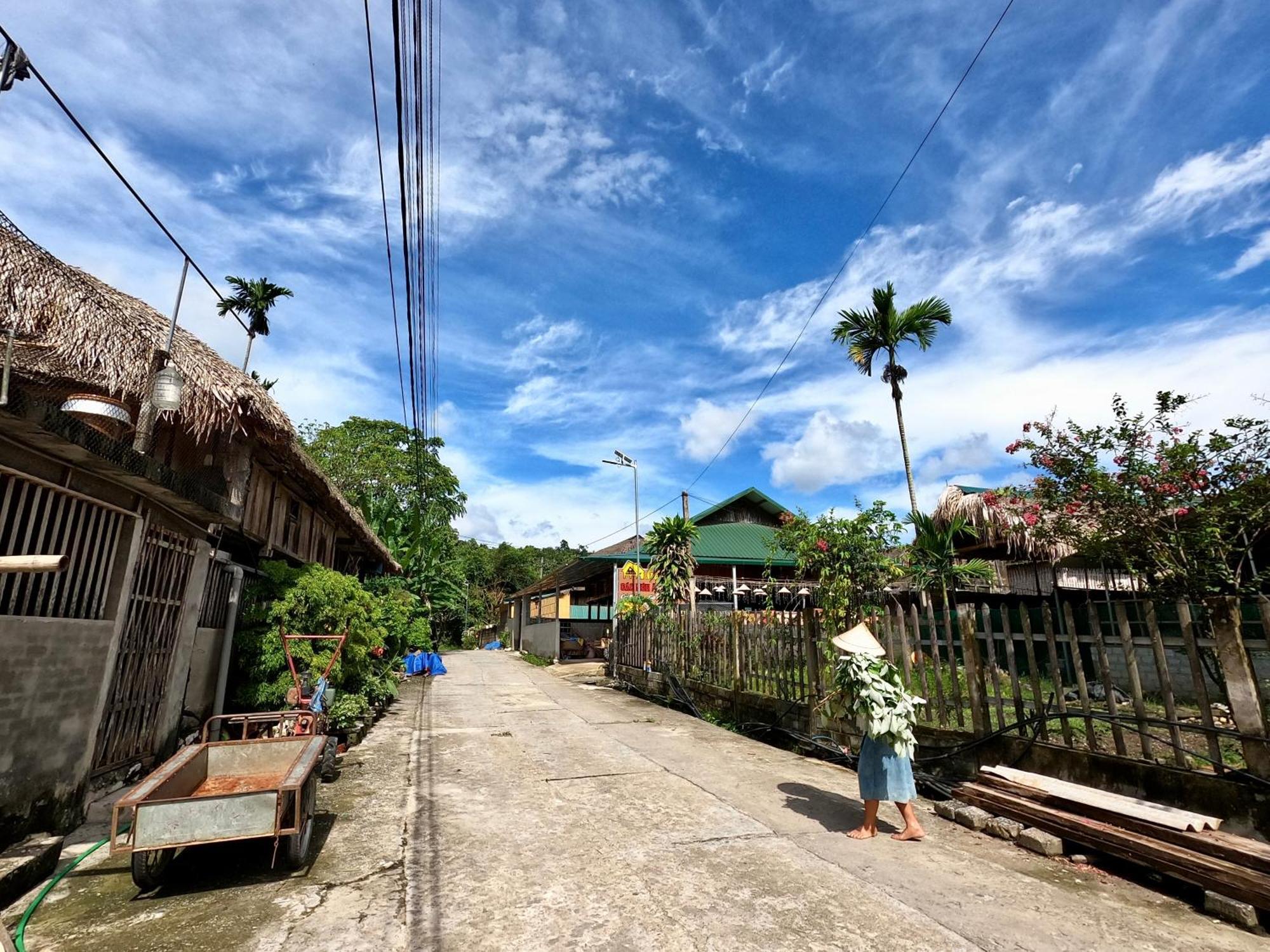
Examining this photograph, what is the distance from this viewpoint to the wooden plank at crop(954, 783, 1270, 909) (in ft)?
10.7

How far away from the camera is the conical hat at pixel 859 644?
4906 mm

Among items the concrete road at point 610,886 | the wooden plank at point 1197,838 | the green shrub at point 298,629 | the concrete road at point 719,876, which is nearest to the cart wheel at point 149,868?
the concrete road at point 610,886

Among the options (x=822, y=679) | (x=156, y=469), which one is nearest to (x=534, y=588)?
(x=822, y=679)

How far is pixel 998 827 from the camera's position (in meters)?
4.62

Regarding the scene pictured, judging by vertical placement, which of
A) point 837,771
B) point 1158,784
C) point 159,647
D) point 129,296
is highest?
point 129,296

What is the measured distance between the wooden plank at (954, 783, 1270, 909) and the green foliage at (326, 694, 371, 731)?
691cm

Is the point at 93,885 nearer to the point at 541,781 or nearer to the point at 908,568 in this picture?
the point at 541,781

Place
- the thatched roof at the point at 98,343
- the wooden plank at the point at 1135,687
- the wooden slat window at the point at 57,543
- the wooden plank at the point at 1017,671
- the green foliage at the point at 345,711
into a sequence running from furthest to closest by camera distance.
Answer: the green foliage at the point at 345,711, the wooden plank at the point at 1017,671, the thatched roof at the point at 98,343, the wooden plank at the point at 1135,687, the wooden slat window at the point at 57,543

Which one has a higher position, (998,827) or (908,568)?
(908,568)

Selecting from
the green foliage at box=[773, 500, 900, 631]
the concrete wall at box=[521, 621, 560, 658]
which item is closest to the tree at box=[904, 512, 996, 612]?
the green foliage at box=[773, 500, 900, 631]

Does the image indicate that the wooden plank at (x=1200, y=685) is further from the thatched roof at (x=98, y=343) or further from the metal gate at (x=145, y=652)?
the metal gate at (x=145, y=652)

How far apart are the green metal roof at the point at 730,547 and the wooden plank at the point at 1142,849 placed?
15.6m

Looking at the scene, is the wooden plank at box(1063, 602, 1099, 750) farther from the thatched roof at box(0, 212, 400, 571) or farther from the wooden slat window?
the thatched roof at box(0, 212, 400, 571)

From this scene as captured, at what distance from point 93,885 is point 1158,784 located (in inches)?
268
